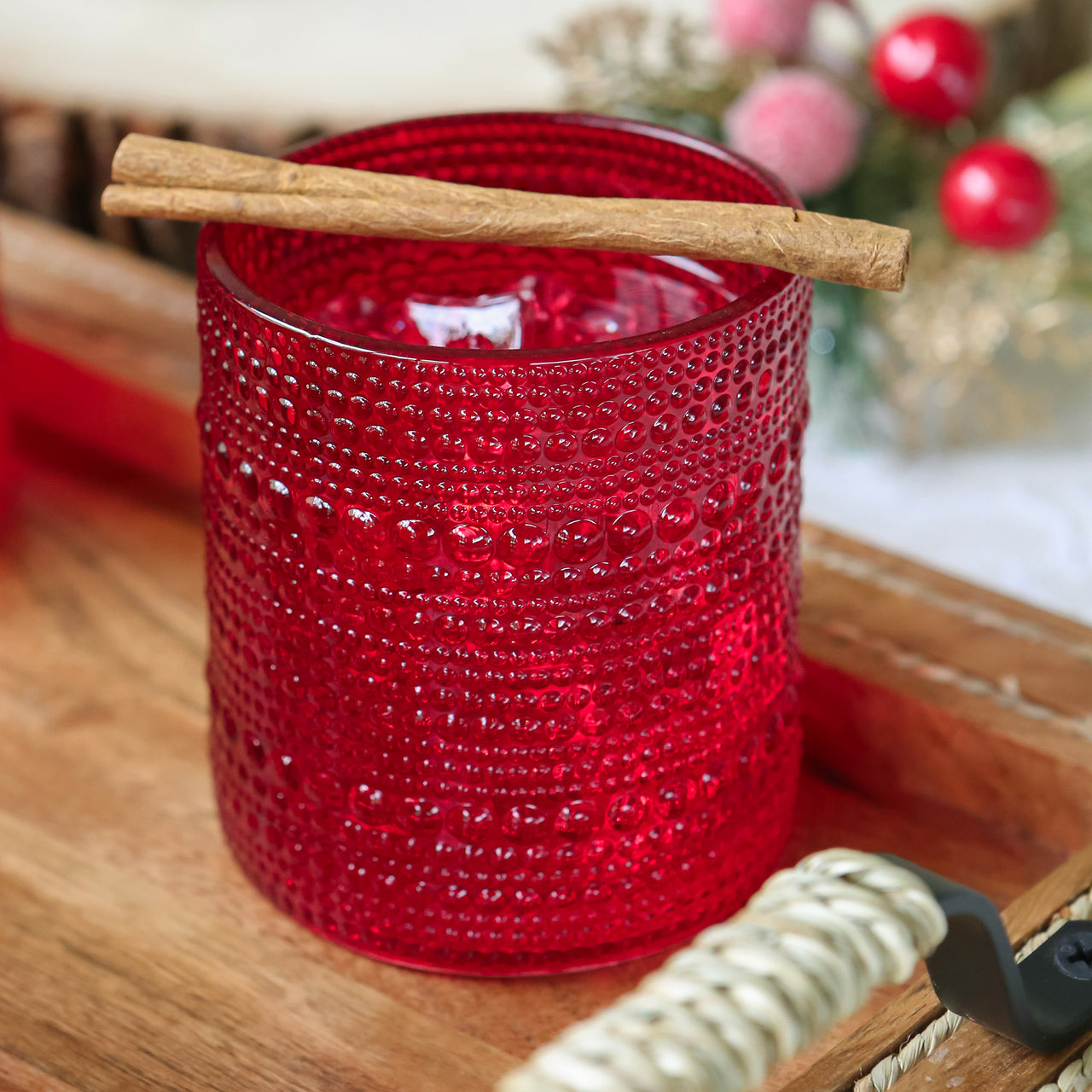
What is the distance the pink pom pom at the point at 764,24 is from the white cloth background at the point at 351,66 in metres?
0.17


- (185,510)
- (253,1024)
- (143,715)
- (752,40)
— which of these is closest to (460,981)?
(253,1024)

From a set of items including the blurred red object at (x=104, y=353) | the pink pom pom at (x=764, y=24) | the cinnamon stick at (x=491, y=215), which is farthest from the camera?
the pink pom pom at (x=764, y=24)

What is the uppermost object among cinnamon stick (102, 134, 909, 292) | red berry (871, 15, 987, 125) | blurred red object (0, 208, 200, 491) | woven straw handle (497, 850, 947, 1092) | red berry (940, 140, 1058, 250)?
red berry (871, 15, 987, 125)

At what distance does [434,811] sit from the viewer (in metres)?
0.36

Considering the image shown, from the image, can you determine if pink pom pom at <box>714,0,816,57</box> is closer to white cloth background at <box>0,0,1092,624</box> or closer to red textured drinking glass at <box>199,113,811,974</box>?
white cloth background at <box>0,0,1092,624</box>

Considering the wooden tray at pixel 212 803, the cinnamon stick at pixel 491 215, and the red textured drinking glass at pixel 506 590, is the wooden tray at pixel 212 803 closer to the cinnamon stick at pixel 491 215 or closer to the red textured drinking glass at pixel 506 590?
the red textured drinking glass at pixel 506 590

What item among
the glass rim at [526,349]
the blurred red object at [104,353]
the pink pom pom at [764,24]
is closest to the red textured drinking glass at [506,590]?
the glass rim at [526,349]

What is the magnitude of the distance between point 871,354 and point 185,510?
1.19ft

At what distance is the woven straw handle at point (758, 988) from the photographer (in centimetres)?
22

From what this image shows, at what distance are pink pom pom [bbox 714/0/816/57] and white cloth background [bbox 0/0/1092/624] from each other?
0.17 meters

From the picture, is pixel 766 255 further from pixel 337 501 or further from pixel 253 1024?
pixel 253 1024

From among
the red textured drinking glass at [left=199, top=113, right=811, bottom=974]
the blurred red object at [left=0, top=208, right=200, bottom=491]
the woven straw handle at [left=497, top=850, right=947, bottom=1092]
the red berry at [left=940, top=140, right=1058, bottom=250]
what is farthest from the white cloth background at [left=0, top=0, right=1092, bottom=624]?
the woven straw handle at [left=497, top=850, right=947, bottom=1092]

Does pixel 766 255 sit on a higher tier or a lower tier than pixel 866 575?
higher

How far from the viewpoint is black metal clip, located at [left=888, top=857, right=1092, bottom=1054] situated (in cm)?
28
